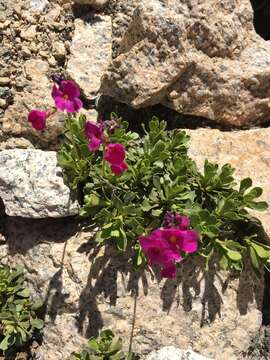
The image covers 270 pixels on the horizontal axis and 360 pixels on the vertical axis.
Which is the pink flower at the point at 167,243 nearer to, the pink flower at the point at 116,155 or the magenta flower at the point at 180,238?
the magenta flower at the point at 180,238

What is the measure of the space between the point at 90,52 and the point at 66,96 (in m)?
1.84

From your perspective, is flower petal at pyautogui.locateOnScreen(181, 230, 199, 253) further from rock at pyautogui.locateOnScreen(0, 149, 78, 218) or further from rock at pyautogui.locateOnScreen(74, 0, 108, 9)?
rock at pyautogui.locateOnScreen(74, 0, 108, 9)

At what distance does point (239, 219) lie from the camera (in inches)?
221

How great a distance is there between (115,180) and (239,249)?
1530mm

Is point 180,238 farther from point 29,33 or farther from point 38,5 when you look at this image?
point 38,5

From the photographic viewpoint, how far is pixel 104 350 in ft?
17.8

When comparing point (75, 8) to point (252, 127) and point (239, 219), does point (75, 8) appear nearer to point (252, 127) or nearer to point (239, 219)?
point (252, 127)

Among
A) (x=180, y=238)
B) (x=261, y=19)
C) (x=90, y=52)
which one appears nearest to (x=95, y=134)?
(x=180, y=238)

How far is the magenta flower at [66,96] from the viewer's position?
5027mm

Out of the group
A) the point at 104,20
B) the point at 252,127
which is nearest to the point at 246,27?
the point at 252,127

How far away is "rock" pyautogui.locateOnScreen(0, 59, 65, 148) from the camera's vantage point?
6.24 m

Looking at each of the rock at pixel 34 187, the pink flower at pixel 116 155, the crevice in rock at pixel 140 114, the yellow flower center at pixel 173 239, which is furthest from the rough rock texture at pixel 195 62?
the yellow flower center at pixel 173 239

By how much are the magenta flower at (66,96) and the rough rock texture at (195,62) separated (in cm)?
113

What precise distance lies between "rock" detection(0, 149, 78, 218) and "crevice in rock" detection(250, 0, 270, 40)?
3.60 m
